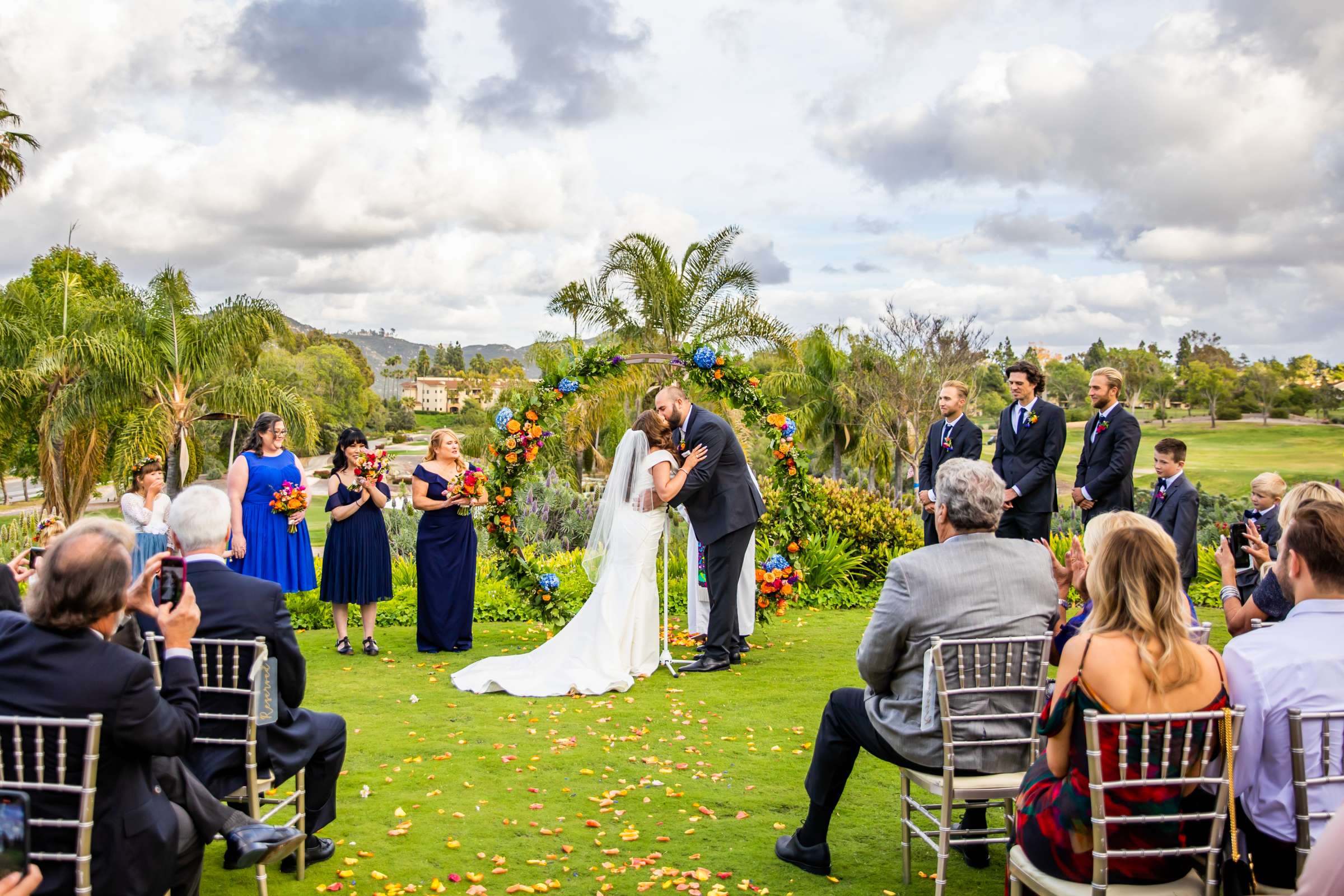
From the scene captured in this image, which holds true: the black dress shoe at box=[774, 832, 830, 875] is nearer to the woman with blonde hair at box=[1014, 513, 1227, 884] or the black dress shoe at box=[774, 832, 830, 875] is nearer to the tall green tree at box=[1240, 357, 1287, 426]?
the woman with blonde hair at box=[1014, 513, 1227, 884]

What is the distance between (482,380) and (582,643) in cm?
6992

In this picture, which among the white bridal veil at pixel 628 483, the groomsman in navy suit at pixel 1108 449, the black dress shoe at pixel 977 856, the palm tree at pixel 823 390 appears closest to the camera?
the black dress shoe at pixel 977 856

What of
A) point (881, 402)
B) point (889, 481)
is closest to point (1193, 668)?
point (881, 402)

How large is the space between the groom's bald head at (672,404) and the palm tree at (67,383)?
15220 millimetres

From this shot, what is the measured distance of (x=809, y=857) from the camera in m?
4.13

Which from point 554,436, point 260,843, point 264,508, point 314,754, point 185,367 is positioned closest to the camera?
point 260,843

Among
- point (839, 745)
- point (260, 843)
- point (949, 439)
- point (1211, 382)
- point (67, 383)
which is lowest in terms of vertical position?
point (260, 843)

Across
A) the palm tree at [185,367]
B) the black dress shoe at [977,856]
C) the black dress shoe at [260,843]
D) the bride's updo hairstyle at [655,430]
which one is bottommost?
the black dress shoe at [977,856]

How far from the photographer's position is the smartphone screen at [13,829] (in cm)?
228

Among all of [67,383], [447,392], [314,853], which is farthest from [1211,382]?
[447,392]

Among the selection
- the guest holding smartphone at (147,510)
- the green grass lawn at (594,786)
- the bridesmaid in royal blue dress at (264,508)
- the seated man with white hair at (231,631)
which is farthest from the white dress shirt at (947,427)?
the guest holding smartphone at (147,510)

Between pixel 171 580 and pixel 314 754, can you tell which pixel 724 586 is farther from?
pixel 171 580

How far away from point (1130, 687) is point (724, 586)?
499cm

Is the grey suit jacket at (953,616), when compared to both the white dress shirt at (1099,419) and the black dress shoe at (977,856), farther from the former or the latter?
the white dress shirt at (1099,419)
